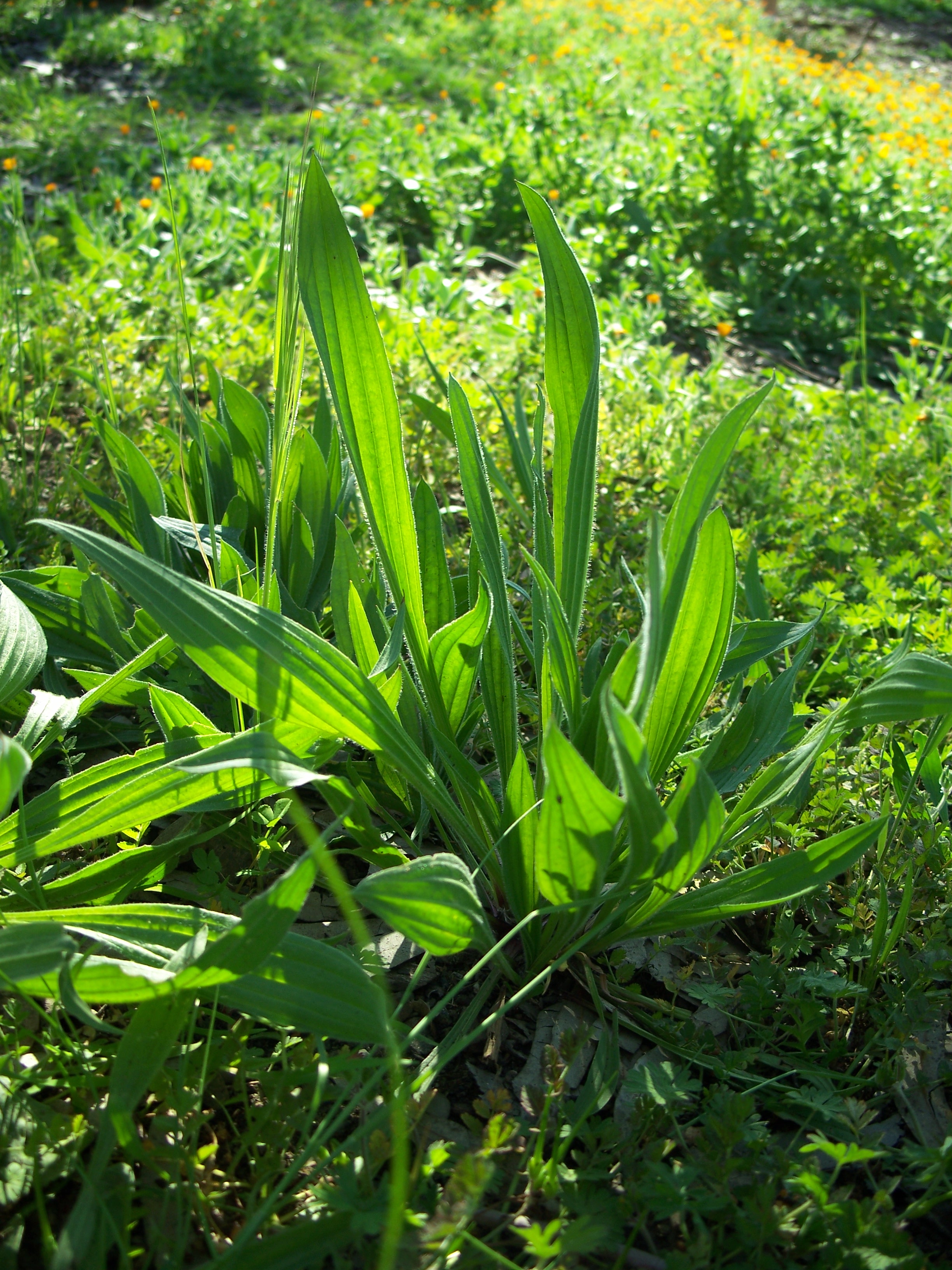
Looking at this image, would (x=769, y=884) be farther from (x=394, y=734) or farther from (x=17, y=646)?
(x=17, y=646)

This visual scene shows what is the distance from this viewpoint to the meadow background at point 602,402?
0.96 m

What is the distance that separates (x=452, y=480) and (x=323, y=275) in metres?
1.28

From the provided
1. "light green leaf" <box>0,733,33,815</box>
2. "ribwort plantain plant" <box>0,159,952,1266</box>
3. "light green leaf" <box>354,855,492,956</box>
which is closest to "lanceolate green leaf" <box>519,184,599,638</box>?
"ribwort plantain plant" <box>0,159,952,1266</box>

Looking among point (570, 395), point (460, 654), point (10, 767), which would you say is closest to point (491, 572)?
point (460, 654)

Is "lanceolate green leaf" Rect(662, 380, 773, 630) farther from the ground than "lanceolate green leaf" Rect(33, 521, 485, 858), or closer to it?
farther from the ground

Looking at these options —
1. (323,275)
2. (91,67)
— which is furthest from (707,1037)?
(91,67)

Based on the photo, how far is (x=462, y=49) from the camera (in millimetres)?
7004

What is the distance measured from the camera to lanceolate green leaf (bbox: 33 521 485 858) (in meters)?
0.98

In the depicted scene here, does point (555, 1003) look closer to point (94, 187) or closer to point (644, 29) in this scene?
point (94, 187)

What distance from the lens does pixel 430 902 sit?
0.90 m

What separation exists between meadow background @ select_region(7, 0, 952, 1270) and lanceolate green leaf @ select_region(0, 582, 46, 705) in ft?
1.17

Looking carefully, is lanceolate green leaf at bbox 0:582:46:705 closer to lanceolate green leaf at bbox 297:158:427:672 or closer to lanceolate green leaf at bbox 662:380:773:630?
lanceolate green leaf at bbox 297:158:427:672

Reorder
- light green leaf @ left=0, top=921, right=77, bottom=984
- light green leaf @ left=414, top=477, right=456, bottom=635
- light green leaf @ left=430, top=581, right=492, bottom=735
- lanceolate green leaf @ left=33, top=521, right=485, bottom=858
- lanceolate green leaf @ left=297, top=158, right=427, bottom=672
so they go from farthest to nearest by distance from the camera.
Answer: light green leaf @ left=414, top=477, right=456, bottom=635 → light green leaf @ left=430, top=581, right=492, bottom=735 → lanceolate green leaf @ left=297, top=158, right=427, bottom=672 → lanceolate green leaf @ left=33, top=521, right=485, bottom=858 → light green leaf @ left=0, top=921, right=77, bottom=984

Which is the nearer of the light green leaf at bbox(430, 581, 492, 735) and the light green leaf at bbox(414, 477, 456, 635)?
the light green leaf at bbox(430, 581, 492, 735)
